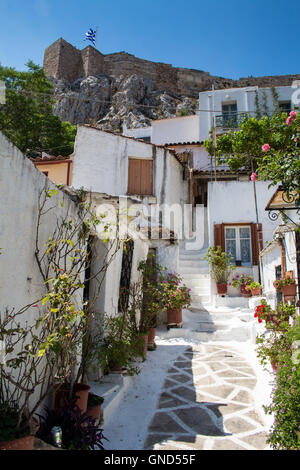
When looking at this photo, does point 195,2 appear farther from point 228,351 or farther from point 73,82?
point 73,82

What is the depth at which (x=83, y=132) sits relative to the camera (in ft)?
47.8

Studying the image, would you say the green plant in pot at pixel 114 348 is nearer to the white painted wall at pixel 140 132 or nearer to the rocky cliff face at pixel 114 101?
the white painted wall at pixel 140 132

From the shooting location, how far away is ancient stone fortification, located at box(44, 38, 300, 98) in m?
37.9

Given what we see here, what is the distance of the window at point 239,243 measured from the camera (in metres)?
12.9

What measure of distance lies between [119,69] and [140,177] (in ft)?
97.0

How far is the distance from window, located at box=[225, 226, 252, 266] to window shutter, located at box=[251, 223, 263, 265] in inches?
13.5

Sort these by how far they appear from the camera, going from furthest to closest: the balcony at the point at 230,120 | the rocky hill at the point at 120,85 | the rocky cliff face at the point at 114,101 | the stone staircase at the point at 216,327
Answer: the rocky hill at the point at 120,85, the rocky cliff face at the point at 114,101, the balcony at the point at 230,120, the stone staircase at the point at 216,327

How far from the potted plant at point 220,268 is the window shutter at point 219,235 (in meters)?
0.59

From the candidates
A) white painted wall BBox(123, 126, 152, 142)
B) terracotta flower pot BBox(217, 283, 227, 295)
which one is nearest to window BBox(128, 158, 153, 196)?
terracotta flower pot BBox(217, 283, 227, 295)

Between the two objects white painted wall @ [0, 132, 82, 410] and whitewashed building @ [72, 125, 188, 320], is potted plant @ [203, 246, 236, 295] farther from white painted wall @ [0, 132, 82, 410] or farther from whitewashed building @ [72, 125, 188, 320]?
white painted wall @ [0, 132, 82, 410]

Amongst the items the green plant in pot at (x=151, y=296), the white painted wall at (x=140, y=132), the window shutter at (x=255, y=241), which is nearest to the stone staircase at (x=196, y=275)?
the window shutter at (x=255, y=241)

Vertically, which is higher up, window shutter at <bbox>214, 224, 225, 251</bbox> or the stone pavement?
window shutter at <bbox>214, 224, 225, 251</bbox>
